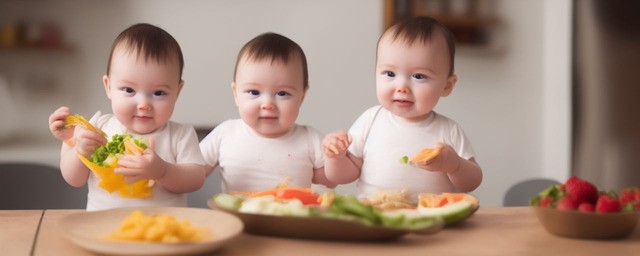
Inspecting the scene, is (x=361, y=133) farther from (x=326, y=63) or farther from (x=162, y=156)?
(x=326, y=63)

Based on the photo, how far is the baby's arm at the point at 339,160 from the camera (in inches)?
71.8

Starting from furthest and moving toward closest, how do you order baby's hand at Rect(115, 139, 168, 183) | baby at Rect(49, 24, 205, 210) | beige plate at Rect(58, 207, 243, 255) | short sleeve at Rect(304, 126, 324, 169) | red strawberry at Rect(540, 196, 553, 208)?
short sleeve at Rect(304, 126, 324, 169) < baby at Rect(49, 24, 205, 210) < baby's hand at Rect(115, 139, 168, 183) < red strawberry at Rect(540, 196, 553, 208) < beige plate at Rect(58, 207, 243, 255)

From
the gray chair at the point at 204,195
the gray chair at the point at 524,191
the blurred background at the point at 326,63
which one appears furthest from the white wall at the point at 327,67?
the gray chair at the point at 204,195

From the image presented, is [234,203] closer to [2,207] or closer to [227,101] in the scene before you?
[2,207]

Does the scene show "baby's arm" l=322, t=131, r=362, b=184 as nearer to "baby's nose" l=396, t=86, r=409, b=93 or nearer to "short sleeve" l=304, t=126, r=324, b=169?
"short sleeve" l=304, t=126, r=324, b=169

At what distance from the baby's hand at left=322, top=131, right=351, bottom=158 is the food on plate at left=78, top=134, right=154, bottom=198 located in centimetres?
39

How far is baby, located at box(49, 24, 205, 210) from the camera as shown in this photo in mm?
1757

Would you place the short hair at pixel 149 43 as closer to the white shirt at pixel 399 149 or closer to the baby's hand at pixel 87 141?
the baby's hand at pixel 87 141

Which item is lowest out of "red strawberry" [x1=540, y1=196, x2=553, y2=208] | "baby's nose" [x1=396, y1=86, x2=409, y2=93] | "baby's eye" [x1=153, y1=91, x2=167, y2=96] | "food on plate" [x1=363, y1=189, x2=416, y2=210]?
"food on plate" [x1=363, y1=189, x2=416, y2=210]

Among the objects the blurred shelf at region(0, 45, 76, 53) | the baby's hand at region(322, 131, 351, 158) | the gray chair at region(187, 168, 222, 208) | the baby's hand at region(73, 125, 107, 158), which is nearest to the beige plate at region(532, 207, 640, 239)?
the baby's hand at region(322, 131, 351, 158)

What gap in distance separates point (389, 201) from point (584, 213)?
39 cm

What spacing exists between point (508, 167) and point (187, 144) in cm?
326

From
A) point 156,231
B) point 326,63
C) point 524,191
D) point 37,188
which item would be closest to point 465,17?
point 326,63

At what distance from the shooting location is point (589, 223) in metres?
1.47
